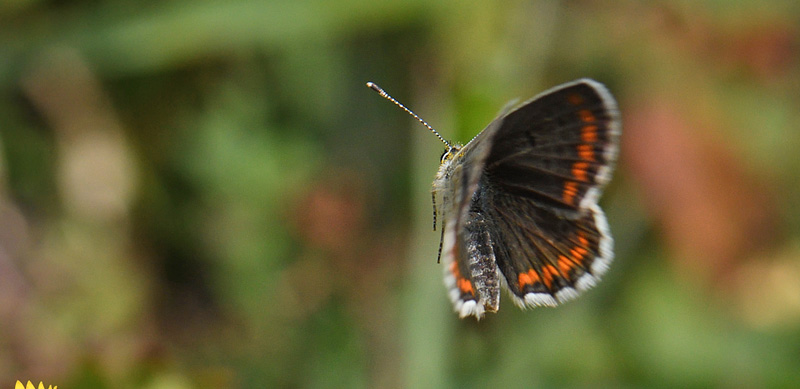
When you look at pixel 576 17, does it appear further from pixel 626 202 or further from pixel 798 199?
pixel 798 199

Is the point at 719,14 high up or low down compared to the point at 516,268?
up

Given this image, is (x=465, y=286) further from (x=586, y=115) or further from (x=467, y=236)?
(x=586, y=115)

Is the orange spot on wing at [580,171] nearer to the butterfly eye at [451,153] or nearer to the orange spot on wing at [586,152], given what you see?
the orange spot on wing at [586,152]

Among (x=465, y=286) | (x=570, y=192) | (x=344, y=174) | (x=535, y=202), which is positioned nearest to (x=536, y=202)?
(x=535, y=202)

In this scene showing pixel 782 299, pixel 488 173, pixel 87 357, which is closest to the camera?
pixel 87 357

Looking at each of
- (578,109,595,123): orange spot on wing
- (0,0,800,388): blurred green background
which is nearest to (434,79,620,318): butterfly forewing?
(578,109,595,123): orange spot on wing

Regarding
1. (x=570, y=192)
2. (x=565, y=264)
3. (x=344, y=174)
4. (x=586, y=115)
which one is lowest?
(x=565, y=264)

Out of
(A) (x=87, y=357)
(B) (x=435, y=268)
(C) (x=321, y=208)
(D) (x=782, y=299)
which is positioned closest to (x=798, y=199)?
(D) (x=782, y=299)
